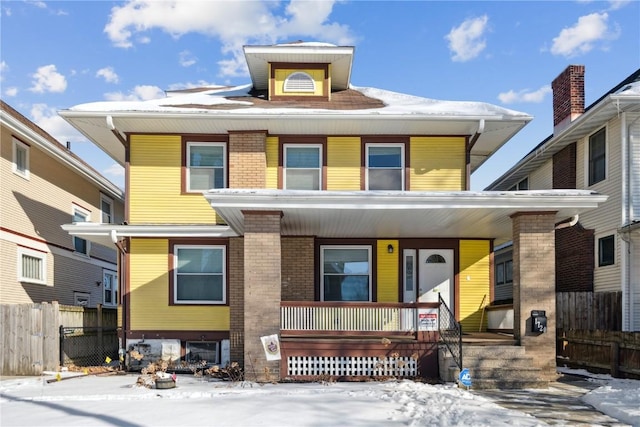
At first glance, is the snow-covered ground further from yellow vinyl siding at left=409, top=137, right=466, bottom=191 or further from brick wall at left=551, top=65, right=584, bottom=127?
brick wall at left=551, top=65, right=584, bottom=127

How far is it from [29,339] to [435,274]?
31.5 ft

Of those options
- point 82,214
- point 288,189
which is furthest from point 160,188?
point 82,214

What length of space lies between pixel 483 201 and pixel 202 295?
6.92 m

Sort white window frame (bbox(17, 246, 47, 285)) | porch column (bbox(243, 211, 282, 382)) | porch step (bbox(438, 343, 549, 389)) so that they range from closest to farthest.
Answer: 1. porch step (bbox(438, 343, 549, 389))
2. porch column (bbox(243, 211, 282, 382))
3. white window frame (bbox(17, 246, 47, 285))

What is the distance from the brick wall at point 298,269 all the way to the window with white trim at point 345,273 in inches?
16.1

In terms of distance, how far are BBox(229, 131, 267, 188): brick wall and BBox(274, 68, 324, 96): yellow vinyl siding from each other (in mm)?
1771

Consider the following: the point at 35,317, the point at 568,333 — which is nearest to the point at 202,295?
the point at 35,317

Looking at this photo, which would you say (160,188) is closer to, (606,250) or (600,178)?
(600,178)

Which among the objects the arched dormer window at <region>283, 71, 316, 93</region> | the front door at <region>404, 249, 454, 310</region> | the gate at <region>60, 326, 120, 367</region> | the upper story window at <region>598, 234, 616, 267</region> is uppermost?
the arched dormer window at <region>283, 71, 316, 93</region>

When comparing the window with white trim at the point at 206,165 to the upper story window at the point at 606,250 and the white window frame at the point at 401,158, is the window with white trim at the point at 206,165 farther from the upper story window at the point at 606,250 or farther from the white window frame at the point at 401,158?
the upper story window at the point at 606,250

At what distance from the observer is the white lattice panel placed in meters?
10.1

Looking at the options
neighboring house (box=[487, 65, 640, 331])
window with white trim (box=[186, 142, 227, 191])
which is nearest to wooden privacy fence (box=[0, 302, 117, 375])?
window with white trim (box=[186, 142, 227, 191])

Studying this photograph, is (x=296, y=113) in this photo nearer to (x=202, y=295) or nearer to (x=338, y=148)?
(x=338, y=148)

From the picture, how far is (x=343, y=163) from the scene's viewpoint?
13.2m
